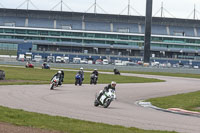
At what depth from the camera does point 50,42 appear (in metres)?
126

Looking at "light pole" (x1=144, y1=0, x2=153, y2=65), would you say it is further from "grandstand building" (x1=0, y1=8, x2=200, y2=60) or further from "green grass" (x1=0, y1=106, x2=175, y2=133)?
"green grass" (x1=0, y1=106, x2=175, y2=133)

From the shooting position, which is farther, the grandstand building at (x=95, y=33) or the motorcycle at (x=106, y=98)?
the grandstand building at (x=95, y=33)

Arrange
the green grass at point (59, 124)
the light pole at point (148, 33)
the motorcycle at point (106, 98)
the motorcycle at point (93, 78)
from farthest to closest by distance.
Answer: the light pole at point (148, 33) < the motorcycle at point (93, 78) < the motorcycle at point (106, 98) < the green grass at point (59, 124)

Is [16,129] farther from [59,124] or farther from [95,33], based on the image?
[95,33]

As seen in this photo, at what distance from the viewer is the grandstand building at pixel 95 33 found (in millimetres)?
126625

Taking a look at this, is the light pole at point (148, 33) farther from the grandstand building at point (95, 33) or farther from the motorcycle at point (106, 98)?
the motorcycle at point (106, 98)

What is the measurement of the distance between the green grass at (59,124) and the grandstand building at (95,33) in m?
109

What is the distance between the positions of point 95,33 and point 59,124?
4577 inches

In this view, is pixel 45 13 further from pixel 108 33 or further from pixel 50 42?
pixel 108 33

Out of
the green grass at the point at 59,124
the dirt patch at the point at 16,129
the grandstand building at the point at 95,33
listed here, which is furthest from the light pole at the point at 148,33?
the dirt patch at the point at 16,129

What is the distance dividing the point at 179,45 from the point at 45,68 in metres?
69.5

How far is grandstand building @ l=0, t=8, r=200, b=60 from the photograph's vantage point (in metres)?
127

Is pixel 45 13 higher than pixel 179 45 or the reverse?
higher

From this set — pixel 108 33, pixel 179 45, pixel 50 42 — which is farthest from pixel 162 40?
pixel 50 42
